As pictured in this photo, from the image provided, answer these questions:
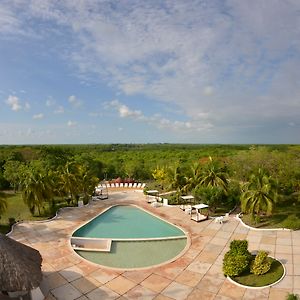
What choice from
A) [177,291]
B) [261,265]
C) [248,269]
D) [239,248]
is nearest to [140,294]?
[177,291]

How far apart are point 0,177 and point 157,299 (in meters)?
32.8

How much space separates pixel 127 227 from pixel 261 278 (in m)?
12.0

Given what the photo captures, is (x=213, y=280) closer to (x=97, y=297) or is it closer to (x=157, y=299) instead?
(x=157, y=299)

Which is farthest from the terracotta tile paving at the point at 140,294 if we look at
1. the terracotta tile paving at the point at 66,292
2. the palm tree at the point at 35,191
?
the palm tree at the point at 35,191

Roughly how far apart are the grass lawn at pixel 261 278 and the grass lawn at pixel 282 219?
6539 mm

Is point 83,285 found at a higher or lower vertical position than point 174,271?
lower

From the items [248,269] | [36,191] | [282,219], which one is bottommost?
[248,269]

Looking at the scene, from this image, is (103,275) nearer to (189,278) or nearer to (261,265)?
(189,278)

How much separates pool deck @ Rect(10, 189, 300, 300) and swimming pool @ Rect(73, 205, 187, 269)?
0.97 meters

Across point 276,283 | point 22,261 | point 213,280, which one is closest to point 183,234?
point 213,280

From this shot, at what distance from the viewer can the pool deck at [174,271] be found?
42.4 ft

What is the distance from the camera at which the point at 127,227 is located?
920 inches

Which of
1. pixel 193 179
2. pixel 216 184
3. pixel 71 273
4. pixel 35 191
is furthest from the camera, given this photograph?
pixel 193 179

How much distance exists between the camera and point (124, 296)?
12.8m
